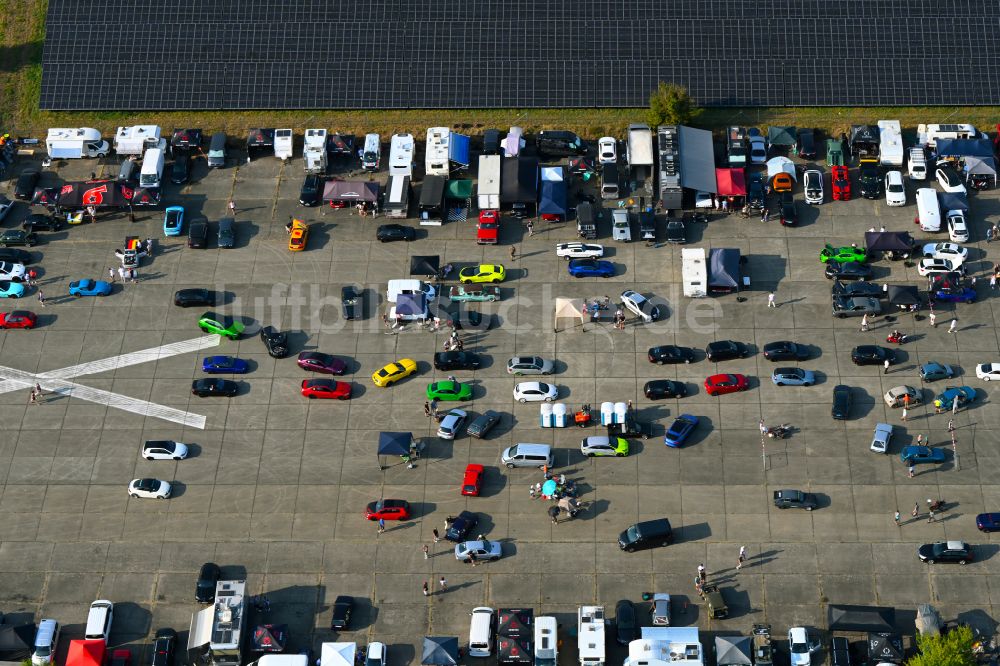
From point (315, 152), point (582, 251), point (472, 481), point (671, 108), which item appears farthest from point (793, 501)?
point (315, 152)

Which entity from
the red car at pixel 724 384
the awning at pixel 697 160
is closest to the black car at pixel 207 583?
the red car at pixel 724 384

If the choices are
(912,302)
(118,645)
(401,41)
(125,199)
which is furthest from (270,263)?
(912,302)

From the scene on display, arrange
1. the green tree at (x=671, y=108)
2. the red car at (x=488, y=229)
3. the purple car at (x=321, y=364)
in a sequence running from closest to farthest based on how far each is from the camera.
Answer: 1. the purple car at (x=321, y=364)
2. the red car at (x=488, y=229)
3. the green tree at (x=671, y=108)

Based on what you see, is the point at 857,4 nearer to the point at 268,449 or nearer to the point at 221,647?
the point at 268,449

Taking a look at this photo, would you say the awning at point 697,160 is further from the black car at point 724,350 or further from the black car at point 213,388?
the black car at point 213,388

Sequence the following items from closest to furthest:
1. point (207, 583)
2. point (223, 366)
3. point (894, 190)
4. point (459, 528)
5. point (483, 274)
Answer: point (207, 583), point (459, 528), point (223, 366), point (483, 274), point (894, 190)

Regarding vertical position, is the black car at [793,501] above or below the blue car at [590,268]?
below

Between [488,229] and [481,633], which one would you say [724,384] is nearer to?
[488,229]
